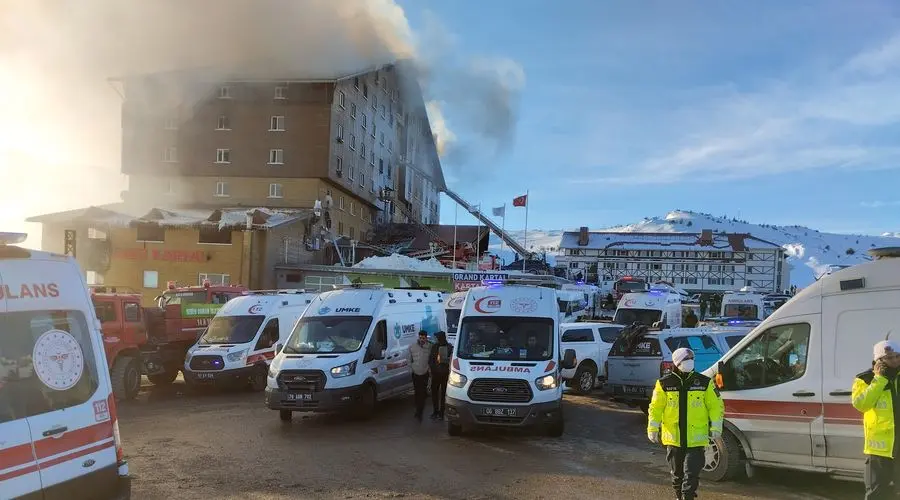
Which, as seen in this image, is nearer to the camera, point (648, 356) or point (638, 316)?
point (648, 356)

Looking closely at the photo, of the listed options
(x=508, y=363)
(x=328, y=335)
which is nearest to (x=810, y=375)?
(x=508, y=363)

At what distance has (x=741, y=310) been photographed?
106 feet

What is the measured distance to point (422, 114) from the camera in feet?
205

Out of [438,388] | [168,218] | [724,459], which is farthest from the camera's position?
[168,218]

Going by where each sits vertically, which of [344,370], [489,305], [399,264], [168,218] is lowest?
[344,370]

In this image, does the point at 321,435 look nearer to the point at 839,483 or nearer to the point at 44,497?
the point at 44,497

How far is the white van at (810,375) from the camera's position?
6.58 m

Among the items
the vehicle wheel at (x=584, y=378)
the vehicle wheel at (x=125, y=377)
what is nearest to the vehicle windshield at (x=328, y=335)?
the vehicle wheel at (x=125, y=377)

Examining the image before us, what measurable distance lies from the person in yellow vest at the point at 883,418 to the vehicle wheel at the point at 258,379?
1315 cm

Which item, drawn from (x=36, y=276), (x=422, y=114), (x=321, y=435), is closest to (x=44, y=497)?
(x=36, y=276)

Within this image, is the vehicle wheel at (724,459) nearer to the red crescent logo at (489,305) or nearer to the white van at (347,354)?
the red crescent logo at (489,305)

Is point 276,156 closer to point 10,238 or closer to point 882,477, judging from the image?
point 10,238

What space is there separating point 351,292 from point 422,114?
51.1 m

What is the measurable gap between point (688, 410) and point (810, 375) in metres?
2.00
